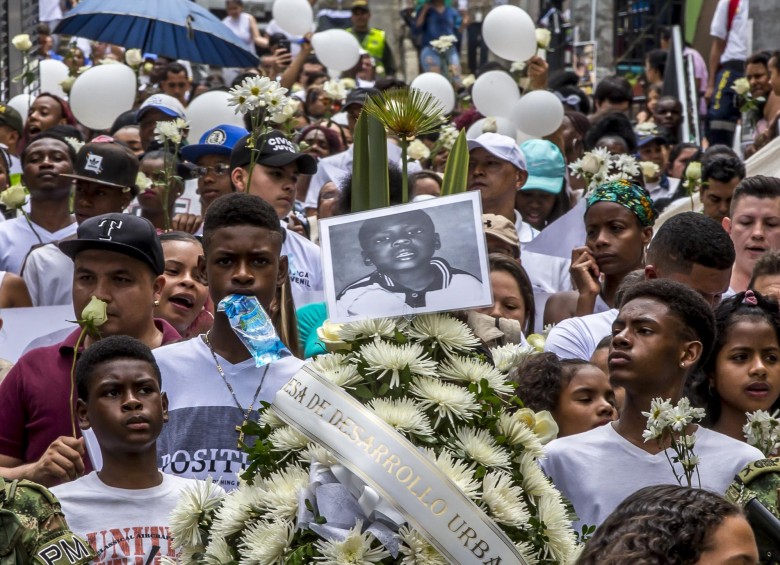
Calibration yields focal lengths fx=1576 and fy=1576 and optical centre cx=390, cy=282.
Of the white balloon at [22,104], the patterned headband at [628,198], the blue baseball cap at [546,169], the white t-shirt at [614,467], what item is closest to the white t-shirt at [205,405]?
the white t-shirt at [614,467]

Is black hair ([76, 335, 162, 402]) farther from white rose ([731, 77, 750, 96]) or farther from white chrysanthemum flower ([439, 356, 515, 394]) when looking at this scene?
white rose ([731, 77, 750, 96])

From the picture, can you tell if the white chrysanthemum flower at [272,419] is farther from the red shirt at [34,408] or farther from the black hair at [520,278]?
the black hair at [520,278]

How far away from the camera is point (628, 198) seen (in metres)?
7.50

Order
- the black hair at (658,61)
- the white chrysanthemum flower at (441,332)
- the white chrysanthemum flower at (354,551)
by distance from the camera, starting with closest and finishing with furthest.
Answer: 1. the white chrysanthemum flower at (354,551)
2. the white chrysanthemum flower at (441,332)
3. the black hair at (658,61)

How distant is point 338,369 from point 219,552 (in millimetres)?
533

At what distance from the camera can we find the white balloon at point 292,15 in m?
15.6

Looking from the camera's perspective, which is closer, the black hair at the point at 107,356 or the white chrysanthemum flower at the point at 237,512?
the white chrysanthemum flower at the point at 237,512

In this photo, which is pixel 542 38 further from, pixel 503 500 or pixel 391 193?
pixel 503 500

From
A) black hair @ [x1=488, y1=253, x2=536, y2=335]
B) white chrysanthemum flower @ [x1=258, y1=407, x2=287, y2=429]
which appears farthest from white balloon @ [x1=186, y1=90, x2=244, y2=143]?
white chrysanthemum flower @ [x1=258, y1=407, x2=287, y2=429]

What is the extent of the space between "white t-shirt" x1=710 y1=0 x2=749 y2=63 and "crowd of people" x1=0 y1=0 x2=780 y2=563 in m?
5.08

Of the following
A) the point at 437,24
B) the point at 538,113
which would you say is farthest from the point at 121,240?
the point at 437,24

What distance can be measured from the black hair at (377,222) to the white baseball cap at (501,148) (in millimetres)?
4746

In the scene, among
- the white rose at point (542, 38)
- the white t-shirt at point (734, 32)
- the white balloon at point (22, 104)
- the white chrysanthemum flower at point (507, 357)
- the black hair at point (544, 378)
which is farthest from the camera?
the white t-shirt at point (734, 32)

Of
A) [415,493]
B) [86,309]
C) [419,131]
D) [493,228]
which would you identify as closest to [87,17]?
[493,228]
